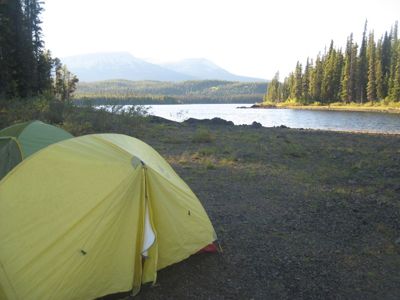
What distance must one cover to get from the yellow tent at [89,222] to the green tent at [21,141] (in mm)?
2505

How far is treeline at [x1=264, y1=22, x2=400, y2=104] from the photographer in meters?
69.9

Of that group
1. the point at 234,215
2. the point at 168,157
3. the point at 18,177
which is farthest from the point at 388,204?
the point at 168,157

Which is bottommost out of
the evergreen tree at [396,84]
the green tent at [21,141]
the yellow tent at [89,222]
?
the yellow tent at [89,222]

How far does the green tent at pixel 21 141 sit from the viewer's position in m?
7.25

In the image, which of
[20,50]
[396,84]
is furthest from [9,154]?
[396,84]

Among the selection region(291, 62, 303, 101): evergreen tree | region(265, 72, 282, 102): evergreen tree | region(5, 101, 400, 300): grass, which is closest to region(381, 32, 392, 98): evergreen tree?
region(291, 62, 303, 101): evergreen tree

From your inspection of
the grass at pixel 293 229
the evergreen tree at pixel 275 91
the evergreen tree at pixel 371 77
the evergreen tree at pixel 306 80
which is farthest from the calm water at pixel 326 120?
the evergreen tree at pixel 275 91

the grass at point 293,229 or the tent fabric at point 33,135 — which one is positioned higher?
the tent fabric at point 33,135

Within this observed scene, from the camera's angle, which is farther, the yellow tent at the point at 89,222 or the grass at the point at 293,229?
the grass at the point at 293,229

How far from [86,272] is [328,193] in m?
6.57

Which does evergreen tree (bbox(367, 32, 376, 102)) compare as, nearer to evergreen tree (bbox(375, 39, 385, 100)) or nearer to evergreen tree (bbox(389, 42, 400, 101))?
evergreen tree (bbox(375, 39, 385, 100))

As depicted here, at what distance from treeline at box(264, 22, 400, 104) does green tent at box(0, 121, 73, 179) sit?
67.8m

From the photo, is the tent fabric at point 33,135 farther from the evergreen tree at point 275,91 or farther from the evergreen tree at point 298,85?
the evergreen tree at point 275,91

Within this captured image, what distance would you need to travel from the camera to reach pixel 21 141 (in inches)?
291
